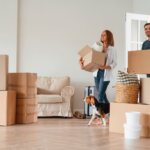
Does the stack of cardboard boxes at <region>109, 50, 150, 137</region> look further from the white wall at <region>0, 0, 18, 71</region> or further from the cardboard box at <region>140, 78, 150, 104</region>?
the white wall at <region>0, 0, 18, 71</region>

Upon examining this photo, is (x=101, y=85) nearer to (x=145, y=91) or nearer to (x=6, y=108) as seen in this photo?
(x=145, y=91)

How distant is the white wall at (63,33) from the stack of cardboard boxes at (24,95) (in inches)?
64.1

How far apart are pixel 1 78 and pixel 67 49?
235 cm

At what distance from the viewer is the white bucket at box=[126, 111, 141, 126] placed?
345 centimetres

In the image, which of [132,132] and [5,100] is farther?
[5,100]

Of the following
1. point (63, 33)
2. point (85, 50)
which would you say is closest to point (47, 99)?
point (63, 33)

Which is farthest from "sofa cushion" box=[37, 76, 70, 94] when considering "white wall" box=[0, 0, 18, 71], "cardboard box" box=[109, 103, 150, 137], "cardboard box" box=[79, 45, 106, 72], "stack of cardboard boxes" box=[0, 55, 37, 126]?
"cardboard box" box=[109, 103, 150, 137]

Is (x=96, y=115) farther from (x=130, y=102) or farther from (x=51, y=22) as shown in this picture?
(x=51, y=22)

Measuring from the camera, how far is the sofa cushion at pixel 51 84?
621 centimetres

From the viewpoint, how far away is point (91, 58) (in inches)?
165

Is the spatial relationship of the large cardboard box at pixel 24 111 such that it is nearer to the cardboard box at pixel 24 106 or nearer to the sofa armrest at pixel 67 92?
the cardboard box at pixel 24 106

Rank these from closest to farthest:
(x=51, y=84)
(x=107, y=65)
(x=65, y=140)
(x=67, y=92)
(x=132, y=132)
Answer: (x=65, y=140)
(x=132, y=132)
(x=107, y=65)
(x=67, y=92)
(x=51, y=84)

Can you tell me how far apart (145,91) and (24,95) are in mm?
1834

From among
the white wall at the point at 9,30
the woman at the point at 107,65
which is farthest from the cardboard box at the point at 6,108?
the white wall at the point at 9,30
